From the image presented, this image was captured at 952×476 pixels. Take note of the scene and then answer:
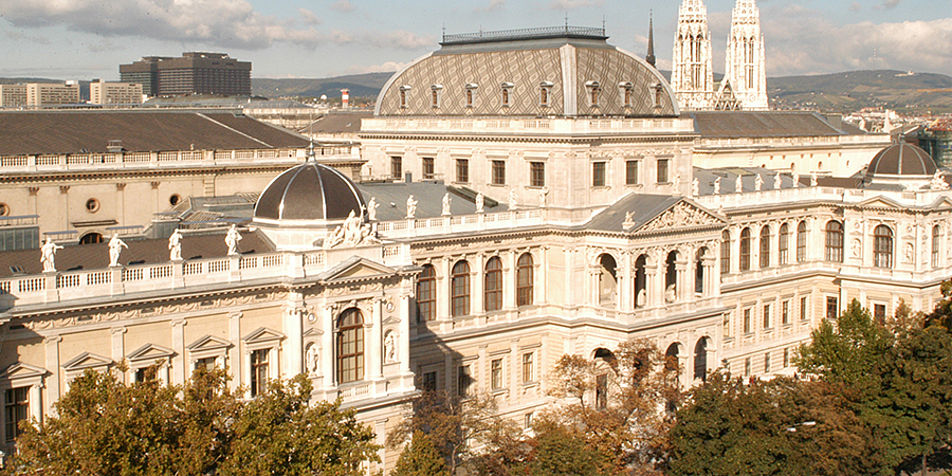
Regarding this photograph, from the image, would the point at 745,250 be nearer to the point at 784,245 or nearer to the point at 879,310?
the point at 784,245

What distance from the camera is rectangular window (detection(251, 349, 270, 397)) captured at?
169 feet

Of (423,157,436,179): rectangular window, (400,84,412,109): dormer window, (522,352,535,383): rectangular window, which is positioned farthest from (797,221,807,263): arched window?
(400,84,412,109): dormer window

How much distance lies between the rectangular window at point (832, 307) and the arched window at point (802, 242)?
344cm

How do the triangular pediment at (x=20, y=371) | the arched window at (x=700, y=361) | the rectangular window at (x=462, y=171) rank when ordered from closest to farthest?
1. the triangular pediment at (x=20, y=371)
2. the rectangular window at (x=462, y=171)
3. the arched window at (x=700, y=361)

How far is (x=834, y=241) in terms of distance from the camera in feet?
299

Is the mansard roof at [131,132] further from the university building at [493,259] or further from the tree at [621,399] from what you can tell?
the tree at [621,399]

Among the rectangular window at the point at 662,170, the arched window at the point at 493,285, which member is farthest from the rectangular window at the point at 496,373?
the rectangular window at the point at 662,170

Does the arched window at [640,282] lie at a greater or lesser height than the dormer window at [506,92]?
lesser

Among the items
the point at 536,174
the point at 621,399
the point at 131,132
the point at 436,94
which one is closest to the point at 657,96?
the point at 536,174

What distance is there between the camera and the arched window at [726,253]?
83938 mm

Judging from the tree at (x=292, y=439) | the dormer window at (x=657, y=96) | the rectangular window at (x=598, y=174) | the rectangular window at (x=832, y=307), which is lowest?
the rectangular window at (x=832, y=307)

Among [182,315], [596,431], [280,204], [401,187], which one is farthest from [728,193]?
[182,315]

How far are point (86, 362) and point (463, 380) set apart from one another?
992 inches

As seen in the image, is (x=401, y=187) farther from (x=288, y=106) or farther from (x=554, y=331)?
(x=288, y=106)
